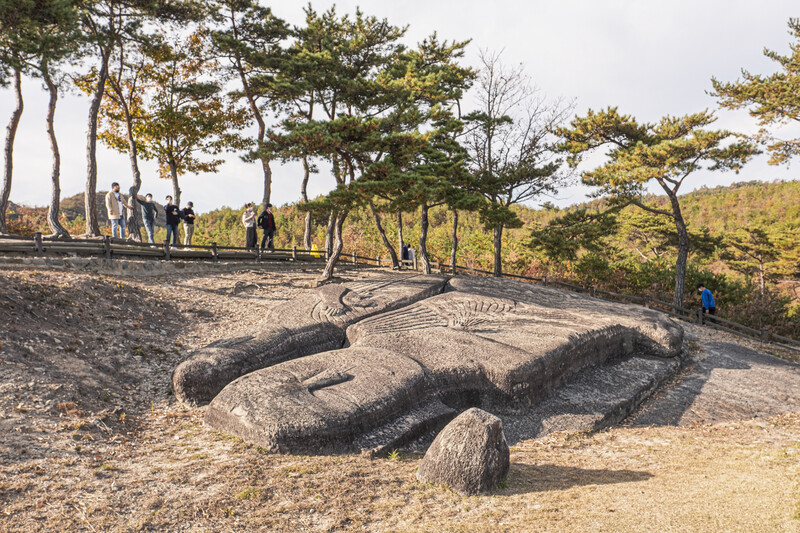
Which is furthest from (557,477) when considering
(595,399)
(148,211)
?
(148,211)

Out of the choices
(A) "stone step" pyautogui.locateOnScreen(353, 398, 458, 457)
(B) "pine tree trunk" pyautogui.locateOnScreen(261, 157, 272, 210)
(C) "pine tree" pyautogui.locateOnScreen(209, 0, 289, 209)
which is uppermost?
(C) "pine tree" pyautogui.locateOnScreen(209, 0, 289, 209)

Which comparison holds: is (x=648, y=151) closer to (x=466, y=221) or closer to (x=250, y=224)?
(x=250, y=224)

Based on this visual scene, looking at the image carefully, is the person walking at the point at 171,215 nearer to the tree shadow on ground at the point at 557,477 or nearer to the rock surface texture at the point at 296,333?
the rock surface texture at the point at 296,333

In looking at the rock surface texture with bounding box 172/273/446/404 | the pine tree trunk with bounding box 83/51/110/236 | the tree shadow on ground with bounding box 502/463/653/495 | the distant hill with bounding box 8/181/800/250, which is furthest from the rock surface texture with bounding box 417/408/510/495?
the distant hill with bounding box 8/181/800/250

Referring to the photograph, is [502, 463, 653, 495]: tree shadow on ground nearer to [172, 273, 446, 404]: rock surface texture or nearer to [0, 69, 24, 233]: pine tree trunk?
[172, 273, 446, 404]: rock surface texture

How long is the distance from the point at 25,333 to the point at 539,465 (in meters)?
8.29

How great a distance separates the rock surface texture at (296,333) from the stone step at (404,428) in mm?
2719

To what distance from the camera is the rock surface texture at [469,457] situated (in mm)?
4727

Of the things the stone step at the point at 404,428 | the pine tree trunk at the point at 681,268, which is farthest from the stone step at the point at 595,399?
the pine tree trunk at the point at 681,268

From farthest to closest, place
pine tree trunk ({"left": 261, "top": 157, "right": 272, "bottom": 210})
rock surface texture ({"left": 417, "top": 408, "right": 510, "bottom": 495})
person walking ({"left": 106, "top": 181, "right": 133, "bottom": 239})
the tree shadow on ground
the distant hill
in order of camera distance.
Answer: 1. the distant hill
2. pine tree trunk ({"left": 261, "top": 157, "right": 272, "bottom": 210})
3. person walking ({"left": 106, "top": 181, "right": 133, "bottom": 239})
4. the tree shadow on ground
5. rock surface texture ({"left": 417, "top": 408, "right": 510, "bottom": 495})

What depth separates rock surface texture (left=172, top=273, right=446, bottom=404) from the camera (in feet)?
23.4

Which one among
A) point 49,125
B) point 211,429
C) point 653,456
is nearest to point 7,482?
point 211,429

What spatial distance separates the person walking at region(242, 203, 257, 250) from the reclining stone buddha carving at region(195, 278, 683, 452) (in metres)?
8.55

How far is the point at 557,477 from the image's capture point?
17.1ft
